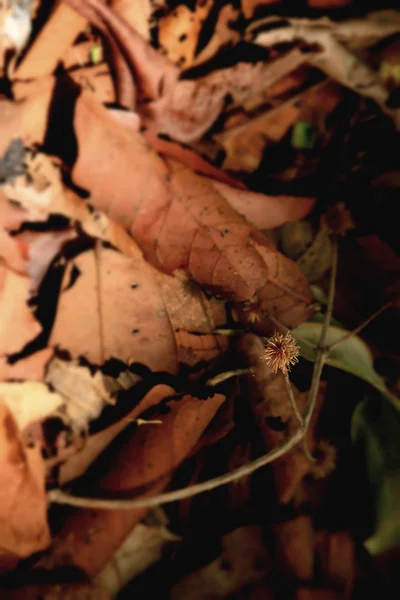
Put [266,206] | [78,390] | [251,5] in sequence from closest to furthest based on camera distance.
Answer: [78,390], [266,206], [251,5]

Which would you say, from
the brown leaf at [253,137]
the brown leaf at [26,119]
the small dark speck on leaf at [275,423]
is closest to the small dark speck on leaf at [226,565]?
the small dark speck on leaf at [275,423]

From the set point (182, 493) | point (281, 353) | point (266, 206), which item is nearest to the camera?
point (281, 353)

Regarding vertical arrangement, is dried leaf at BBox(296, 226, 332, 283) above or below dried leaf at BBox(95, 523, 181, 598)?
above

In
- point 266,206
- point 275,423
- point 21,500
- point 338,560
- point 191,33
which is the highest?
point 191,33

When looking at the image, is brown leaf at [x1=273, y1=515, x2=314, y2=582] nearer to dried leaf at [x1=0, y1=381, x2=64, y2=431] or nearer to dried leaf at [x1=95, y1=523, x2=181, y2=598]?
dried leaf at [x1=95, y1=523, x2=181, y2=598]

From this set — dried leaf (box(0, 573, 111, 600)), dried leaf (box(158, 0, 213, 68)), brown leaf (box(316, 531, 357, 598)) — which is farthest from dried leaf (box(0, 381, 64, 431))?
dried leaf (box(158, 0, 213, 68))

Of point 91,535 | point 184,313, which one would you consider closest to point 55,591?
point 91,535

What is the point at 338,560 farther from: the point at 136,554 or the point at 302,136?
the point at 302,136
